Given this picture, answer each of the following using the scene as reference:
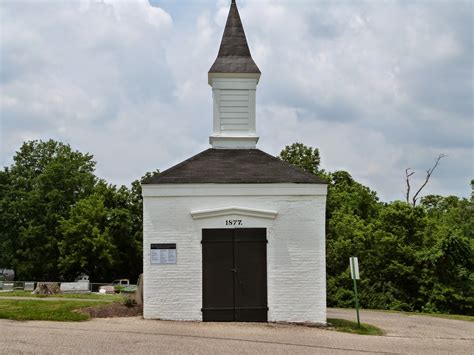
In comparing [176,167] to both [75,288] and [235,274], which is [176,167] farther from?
[75,288]

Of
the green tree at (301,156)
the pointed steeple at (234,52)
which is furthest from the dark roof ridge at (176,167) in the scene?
the green tree at (301,156)

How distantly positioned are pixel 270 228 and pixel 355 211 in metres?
25.0

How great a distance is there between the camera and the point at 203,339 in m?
13.6

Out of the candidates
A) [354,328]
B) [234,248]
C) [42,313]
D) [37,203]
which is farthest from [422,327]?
[37,203]

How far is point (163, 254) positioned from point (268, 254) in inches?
108

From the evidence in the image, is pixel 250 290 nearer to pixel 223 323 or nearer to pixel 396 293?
pixel 223 323

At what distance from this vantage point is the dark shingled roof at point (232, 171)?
16.9m

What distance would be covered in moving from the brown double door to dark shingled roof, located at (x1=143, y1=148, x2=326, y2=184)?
137 cm

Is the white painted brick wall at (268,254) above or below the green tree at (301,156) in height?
below

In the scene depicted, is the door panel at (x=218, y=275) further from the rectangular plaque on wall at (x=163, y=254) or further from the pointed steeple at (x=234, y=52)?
the pointed steeple at (x=234, y=52)

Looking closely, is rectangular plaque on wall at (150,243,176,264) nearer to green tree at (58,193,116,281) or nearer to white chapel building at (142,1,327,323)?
white chapel building at (142,1,327,323)

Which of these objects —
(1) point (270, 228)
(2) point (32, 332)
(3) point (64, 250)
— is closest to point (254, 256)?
(1) point (270, 228)

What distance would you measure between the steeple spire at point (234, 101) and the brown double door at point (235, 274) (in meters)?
3.71

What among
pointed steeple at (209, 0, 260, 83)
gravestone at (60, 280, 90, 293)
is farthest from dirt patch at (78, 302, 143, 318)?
gravestone at (60, 280, 90, 293)
